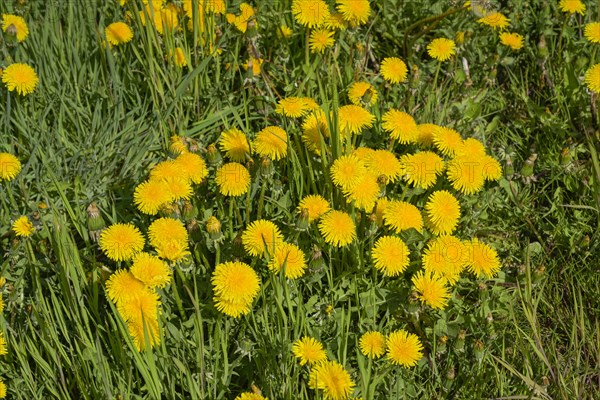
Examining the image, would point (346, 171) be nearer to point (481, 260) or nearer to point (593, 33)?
point (481, 260)

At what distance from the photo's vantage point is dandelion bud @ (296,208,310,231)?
2.20 m

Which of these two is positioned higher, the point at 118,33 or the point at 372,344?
the point at 118,33

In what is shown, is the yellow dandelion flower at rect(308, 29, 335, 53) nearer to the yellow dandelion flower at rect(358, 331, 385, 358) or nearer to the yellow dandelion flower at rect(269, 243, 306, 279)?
the yellow dandelion flower at rect(269, 243, 306, 279)

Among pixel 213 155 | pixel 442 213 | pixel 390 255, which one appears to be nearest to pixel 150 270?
pixel 213 155

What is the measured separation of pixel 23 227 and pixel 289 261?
2.93ft

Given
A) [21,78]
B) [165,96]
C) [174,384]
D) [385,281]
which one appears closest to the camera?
[174,384]

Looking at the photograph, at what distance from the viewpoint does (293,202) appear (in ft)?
8.45

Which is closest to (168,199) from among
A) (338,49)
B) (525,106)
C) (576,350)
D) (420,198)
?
(420,198)

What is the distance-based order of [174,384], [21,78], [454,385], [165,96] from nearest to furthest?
1. [174,384]
2. [454,385]
3. [21,78]
4. [165,96]

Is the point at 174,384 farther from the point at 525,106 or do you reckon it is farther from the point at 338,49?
the point at 525,106

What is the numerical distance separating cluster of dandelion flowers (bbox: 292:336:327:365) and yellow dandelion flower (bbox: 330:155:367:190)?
1.80ft

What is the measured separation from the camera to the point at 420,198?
2686mm

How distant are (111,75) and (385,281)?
1427 mm

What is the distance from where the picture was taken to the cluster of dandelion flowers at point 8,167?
94.2 inches
